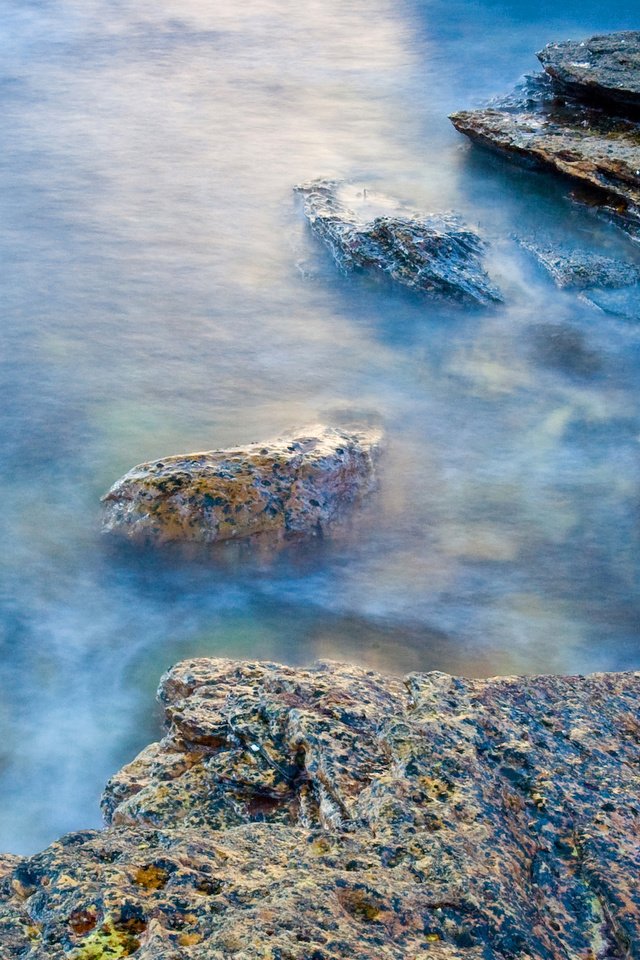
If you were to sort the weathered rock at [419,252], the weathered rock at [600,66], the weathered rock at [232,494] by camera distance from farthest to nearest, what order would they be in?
the weathered rock at [600,66]
the weathered rock at [419,252]
the weathered rock at [232,494]

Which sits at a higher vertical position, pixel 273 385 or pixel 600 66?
pixel 600 66

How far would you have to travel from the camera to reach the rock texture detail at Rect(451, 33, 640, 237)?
7.86 metres

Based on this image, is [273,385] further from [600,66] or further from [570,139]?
[600,66]

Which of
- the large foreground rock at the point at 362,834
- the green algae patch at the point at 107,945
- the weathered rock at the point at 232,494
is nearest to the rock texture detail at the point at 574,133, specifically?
the weathered rock at the point at 232,494

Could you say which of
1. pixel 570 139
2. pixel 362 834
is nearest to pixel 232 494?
pixel 362 834

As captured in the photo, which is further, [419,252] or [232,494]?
[419,252]

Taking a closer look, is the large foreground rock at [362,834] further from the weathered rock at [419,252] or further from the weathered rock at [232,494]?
the weathered rock at [419,252]

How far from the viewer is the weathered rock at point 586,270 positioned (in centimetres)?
737

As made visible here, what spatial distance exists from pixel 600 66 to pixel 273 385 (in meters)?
4.91

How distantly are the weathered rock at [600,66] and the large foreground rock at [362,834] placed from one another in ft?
21.6

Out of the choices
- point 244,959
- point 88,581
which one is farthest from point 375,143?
point 244,959

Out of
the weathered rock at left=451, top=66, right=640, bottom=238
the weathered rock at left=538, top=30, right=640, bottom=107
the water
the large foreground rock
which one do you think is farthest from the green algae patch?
the weathered rock at left=538, top=30, right=640, bottom=107

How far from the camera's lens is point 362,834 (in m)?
2.65

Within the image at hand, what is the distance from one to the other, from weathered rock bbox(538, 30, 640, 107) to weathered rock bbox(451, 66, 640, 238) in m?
0.19
